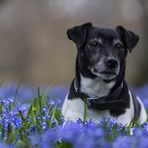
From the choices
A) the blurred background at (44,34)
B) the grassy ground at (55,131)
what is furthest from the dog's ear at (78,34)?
the blurred background at (44,34)

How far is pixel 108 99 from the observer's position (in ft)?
23.5

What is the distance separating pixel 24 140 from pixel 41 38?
3294 cm

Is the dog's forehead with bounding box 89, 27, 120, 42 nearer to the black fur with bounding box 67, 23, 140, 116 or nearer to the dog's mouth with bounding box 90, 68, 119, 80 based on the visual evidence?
the black fur with bounding box 67, 23, 140, 116

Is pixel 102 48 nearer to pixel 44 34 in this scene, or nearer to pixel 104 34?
pixel 104 34

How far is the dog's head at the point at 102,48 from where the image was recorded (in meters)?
6.90

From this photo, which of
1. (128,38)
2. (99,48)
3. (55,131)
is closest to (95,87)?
(99,48)

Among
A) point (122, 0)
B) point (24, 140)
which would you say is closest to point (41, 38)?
point (122, 0)

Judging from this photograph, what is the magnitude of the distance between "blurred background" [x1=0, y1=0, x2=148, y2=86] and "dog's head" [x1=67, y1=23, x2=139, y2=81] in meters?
26.6

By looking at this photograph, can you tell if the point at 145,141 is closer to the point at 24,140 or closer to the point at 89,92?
the point at 24,140

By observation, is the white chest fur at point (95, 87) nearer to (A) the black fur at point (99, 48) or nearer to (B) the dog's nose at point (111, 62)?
(A) the black fur at point (99, 48)

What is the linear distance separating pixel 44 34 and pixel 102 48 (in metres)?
31.6

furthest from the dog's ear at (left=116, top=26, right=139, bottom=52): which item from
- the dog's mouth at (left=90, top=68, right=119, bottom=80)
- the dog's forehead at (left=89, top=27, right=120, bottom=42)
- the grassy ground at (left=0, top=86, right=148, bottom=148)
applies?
the grassy ground at (left=0, top=86, right=148, bottom=148)

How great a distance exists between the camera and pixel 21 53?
3812cm

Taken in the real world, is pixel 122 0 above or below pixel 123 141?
below
